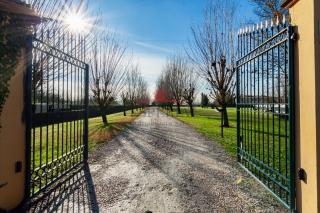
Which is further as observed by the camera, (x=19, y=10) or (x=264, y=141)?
(x=264, y=141)

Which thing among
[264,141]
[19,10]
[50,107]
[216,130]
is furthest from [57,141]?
[216,130]

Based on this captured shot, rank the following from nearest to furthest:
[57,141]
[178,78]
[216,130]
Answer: [57,141] → [216,130] → [178,78]

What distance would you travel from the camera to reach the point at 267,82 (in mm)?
5086

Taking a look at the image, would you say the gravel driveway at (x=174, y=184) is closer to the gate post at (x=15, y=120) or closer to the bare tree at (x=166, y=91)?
the gate post at (x=15, y=120)

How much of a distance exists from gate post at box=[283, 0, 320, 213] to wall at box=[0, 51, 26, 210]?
13.6 ft

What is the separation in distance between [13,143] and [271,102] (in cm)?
441

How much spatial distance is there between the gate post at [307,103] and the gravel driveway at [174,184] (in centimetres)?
81

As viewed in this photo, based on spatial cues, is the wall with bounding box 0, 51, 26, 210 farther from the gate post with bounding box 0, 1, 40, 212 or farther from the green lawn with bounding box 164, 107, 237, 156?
the green lawn with bounding box 164, 107, 237, 156

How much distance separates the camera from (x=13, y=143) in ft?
13.8

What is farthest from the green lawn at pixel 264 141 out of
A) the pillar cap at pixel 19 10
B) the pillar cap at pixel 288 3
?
the pillar cap at pixel 19 10

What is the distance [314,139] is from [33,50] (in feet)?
14.9

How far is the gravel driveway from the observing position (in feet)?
14.2

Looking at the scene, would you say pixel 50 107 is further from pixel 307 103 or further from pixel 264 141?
pixel 264 141

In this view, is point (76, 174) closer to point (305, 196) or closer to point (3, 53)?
point (3, 53)
